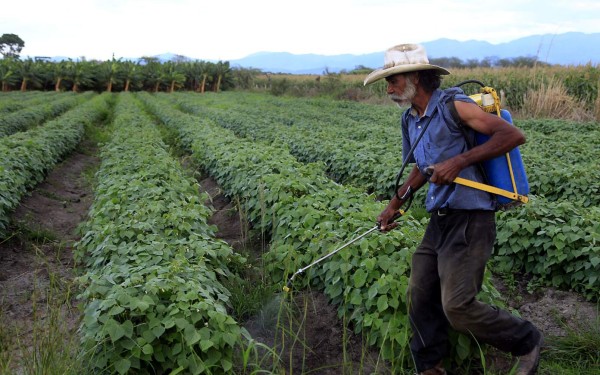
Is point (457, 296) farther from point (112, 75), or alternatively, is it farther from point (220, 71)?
point (220, 71)

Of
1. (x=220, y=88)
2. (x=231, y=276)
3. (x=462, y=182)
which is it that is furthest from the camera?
(x=220, y=88)

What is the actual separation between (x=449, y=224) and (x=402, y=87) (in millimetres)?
925

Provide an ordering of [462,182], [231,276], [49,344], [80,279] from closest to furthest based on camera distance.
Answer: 1. [49,344]
2. [462,182]
3. [80,279]
4. [231,276]

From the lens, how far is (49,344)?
2.79m

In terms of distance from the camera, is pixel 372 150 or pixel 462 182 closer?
pixel 462 182

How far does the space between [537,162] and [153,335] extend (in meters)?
6.76

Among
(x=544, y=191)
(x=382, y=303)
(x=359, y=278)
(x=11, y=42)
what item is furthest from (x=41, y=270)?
(x=11, y=42)

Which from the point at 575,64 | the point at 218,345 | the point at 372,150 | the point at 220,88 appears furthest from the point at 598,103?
the point at 220,88

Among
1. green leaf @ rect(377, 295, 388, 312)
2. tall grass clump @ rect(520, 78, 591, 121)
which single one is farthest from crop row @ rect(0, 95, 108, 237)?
tall grass clump @ rect(520, 78, 591, 121)

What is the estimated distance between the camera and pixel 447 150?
10.6ft

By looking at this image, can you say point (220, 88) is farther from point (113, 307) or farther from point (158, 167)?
point (113, 307)

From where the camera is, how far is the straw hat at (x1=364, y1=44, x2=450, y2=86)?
321 cm

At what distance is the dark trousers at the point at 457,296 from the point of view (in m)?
3.10

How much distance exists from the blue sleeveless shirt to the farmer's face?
138 millimetres
